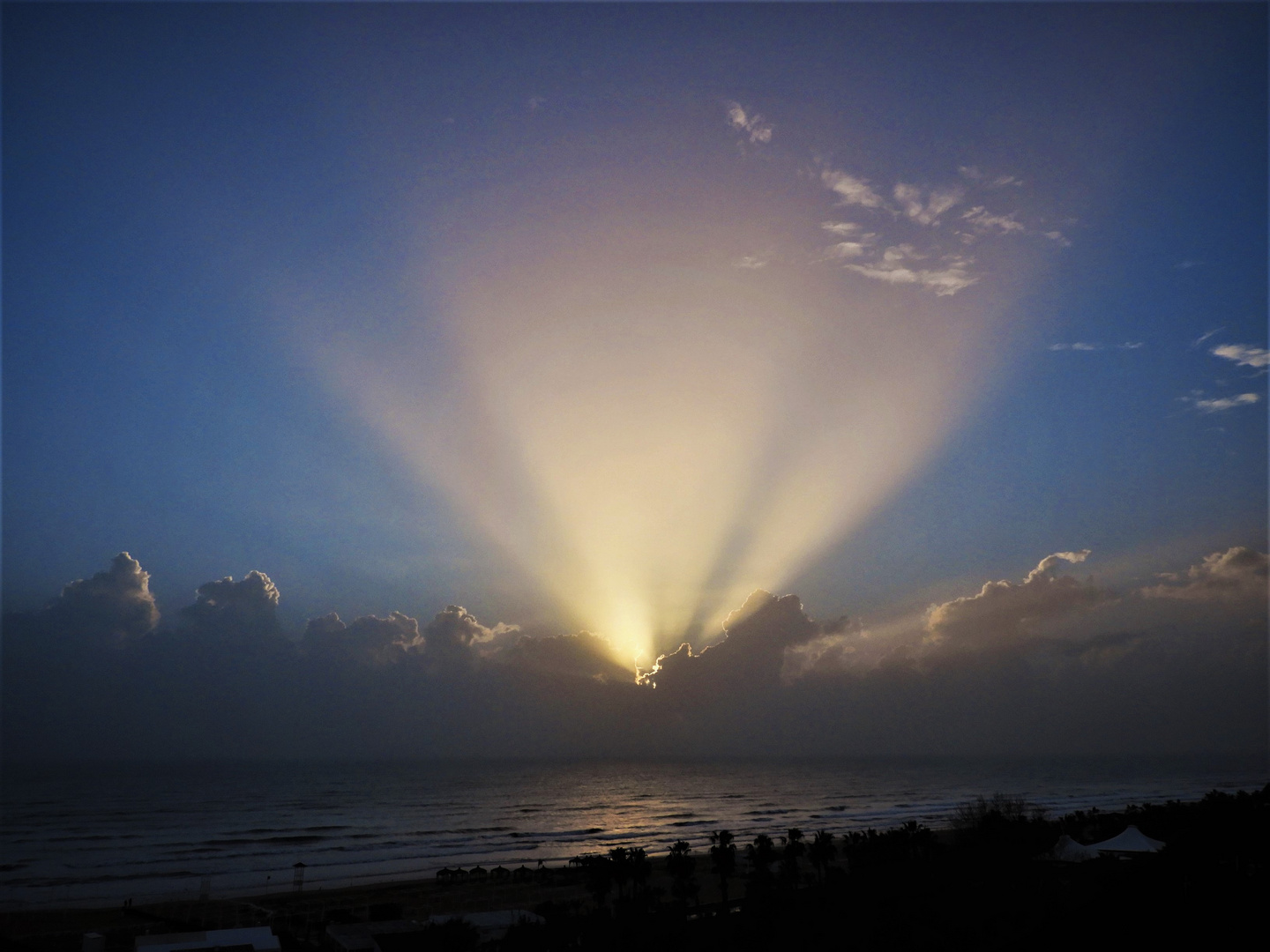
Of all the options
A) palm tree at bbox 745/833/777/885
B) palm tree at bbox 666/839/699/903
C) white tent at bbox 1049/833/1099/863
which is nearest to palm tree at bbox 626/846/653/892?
palm tree at bbox 666/839/699/903

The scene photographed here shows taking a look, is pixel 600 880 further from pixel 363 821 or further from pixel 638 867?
pixel 363 821

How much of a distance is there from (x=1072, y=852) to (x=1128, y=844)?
334 centimetres

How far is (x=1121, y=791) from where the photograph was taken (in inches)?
6033

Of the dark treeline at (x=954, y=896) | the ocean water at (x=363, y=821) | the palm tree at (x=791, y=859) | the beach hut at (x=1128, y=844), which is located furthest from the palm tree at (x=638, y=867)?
the beach hut at (x=1128, y=844)

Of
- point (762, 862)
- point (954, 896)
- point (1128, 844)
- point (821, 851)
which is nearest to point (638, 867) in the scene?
point (762, 862)

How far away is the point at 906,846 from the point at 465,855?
141ft

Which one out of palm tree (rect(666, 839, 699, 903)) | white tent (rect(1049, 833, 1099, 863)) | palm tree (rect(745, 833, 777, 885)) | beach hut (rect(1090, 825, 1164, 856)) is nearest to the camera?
beach hut (rect(1090, 825, 1164, 856))

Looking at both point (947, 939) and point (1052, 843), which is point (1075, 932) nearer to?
point (947, 939)

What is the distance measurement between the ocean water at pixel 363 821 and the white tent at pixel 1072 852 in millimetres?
40832

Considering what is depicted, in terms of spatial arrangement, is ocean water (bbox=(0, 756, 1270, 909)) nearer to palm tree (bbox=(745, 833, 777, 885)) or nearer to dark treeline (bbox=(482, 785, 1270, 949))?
palm tree (bbox=(745, 833, 777, 885))

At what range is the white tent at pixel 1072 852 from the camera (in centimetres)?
A: 4859

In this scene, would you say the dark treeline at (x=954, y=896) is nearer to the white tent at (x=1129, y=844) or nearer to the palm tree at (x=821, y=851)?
the palm tree at (x=821, y=851)

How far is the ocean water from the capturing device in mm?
66562

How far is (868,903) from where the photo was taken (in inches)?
1410
